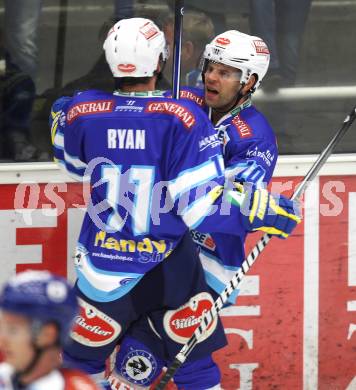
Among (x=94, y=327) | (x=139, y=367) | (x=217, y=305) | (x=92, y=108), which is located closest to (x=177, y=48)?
(x=92, y=108)

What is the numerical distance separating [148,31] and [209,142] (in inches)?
16.7

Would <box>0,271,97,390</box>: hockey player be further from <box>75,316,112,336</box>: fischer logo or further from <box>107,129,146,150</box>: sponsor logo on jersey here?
<box>75,316,112,336</box>: fischer logo

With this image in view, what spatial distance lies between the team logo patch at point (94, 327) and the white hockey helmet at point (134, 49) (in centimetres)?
80

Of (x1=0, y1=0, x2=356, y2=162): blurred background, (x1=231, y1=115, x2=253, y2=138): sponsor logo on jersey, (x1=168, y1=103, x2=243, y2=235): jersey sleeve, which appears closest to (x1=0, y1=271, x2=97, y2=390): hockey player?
(x1=168, y1=103, x2=243, y2=235): jersey sleeve

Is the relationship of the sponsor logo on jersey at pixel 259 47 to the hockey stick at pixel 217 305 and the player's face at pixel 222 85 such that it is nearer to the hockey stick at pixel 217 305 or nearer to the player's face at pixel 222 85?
the player's face at pixel 222 85

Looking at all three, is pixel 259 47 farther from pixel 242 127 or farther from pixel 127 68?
pixel 127 68

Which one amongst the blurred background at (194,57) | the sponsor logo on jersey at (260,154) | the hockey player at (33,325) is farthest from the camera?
the blurred background at (194,57)

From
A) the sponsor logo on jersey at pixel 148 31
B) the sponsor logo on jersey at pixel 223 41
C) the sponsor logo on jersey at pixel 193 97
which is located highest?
the sponsor logo on jersey at pixel 148 31

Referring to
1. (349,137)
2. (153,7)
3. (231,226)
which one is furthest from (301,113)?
(231,226)

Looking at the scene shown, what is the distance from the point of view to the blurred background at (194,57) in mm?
4641

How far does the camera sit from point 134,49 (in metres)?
3.88

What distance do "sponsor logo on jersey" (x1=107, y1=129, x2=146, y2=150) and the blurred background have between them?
0.87 m

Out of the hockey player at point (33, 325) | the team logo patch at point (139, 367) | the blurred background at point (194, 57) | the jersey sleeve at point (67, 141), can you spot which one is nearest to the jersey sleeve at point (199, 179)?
the jersey sleeve at point (67, 141)

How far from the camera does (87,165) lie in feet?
13.1
